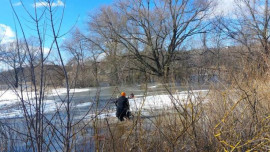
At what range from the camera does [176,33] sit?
2441 cm

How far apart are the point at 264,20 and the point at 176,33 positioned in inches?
381

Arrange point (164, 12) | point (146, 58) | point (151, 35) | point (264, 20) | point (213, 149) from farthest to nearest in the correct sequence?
point (146, 58), point (151, 35), point (164, 12), point (264, 20), point (213, 149)

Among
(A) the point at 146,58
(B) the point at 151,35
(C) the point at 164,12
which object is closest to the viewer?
(C) the point at 164,12

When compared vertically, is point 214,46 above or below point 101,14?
below

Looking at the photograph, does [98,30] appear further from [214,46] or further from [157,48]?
[214,46]

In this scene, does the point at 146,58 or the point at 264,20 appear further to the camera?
the point at 146,58

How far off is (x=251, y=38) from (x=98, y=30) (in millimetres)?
15883

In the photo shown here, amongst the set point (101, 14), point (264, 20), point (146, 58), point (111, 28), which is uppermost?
point (101, 14)

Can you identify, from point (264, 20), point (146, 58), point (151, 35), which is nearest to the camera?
point (264, 20)

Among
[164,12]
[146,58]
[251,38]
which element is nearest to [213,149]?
[251,38]

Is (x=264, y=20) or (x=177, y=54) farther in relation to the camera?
(x=177, y=54)

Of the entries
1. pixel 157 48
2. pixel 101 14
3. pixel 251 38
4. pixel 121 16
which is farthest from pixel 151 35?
pixel 251 38

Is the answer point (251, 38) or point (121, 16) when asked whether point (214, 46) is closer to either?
point (251, 38)

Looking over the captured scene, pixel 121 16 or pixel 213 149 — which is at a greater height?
pixel 121 16
